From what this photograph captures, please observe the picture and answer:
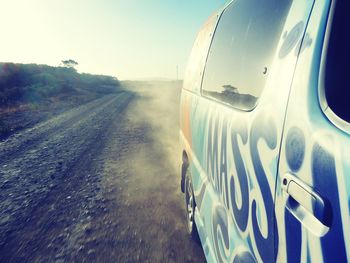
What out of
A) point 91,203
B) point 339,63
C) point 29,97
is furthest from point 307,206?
point 29,97

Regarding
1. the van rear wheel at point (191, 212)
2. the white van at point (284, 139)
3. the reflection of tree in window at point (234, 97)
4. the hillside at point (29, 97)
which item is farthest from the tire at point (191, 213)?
the hillside at point (29, 97)

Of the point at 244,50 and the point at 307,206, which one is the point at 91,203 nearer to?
the point at 244,50

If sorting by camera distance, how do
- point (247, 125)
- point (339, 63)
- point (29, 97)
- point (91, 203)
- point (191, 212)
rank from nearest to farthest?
1. point (339, 63)
2. point (247, 125)
3. point (191, 212)
4. point (91, 203)
5. point (29, 97)

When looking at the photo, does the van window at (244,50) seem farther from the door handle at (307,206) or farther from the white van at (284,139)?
the door handle at (307,206)

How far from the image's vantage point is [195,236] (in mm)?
3334

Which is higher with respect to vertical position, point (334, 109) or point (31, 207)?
point (334, 109)

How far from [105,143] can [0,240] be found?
4.83 m

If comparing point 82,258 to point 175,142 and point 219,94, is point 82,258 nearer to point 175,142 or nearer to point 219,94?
point 219,94

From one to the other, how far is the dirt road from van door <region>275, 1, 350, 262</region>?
2277mm

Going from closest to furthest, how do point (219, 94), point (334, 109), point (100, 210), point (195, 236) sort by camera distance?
point (334, 109)
point (219, 94)
point (195, 236)
point (100, 210)

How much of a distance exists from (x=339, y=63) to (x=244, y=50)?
34.0 inches

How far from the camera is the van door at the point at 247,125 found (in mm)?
1193

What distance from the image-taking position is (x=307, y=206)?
0.92m

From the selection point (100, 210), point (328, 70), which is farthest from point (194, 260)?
point (328, 70)
